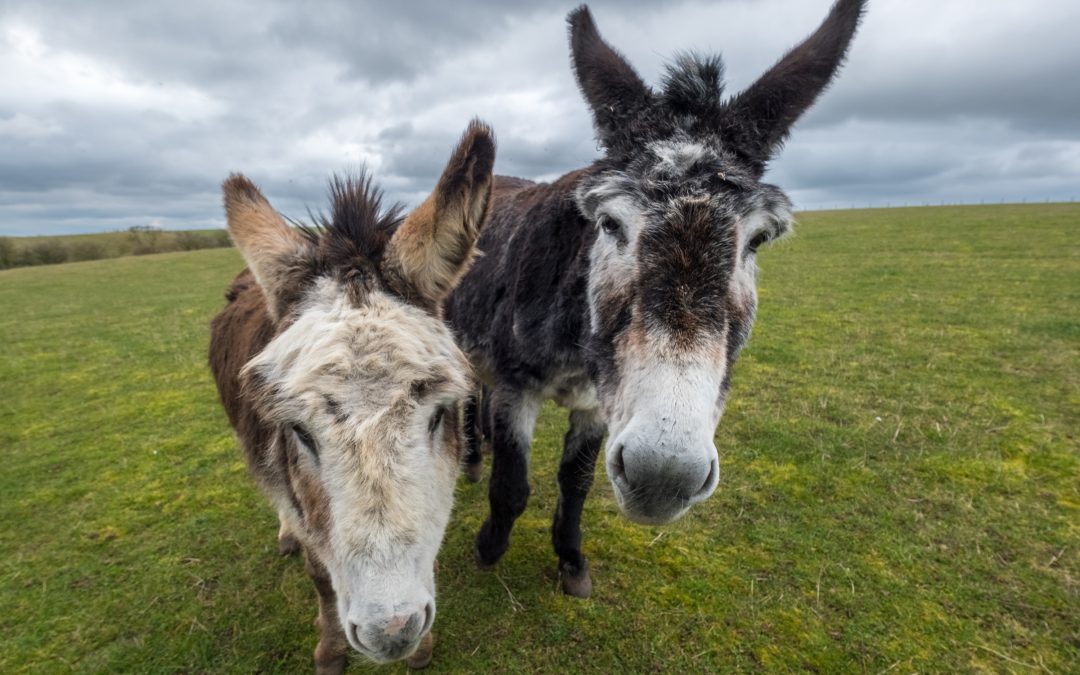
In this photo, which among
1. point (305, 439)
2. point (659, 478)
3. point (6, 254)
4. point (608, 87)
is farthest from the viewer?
point (6, 254)

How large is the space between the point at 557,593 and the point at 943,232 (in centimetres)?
3102

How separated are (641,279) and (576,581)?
2746 mm

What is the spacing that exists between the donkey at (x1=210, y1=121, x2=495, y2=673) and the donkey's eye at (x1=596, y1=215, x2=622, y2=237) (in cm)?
56

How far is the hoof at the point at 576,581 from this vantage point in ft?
12.5

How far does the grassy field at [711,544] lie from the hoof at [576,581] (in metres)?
0.07

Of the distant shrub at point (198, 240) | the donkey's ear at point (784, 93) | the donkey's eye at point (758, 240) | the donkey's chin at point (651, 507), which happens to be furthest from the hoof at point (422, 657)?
the distant shrub at point (198, 240)

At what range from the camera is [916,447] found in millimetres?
5711

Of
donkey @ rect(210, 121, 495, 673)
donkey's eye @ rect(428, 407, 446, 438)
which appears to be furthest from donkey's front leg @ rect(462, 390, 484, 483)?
donkey's eye @ rect(428, 407, 446, 438)

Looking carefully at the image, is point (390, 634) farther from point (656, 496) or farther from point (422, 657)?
point (422, 657)

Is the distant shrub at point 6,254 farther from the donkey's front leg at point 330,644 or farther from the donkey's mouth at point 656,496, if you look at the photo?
the donkey's mouth at point 656,496

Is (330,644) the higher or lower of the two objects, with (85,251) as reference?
lower

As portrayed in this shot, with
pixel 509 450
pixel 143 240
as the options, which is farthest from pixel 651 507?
pixel 143 240

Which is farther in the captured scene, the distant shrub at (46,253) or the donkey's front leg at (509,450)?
the distant shrub at (46,253)

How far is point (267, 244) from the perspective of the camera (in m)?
2.33
